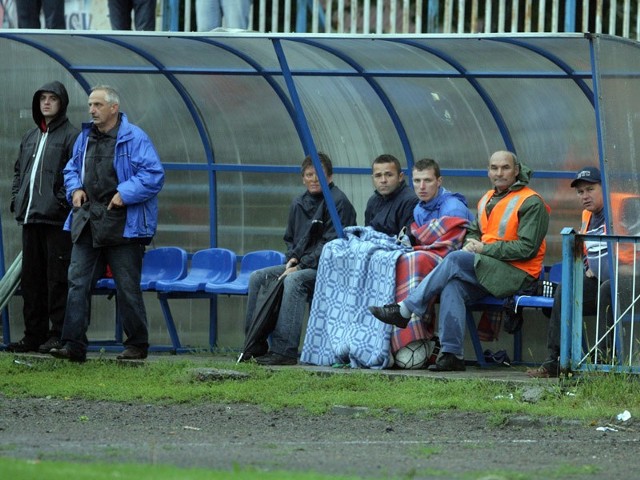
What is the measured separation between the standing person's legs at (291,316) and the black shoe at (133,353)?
103 centimetres

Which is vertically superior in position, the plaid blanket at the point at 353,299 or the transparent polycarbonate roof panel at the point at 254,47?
the transparent polycarbonate roof panel at the point at 254,47

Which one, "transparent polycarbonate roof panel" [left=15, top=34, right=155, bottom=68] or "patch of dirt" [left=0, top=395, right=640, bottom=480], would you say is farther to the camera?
"transparent polycarbonate roof panel" [left=15, top=34, right=155, bottom=68]

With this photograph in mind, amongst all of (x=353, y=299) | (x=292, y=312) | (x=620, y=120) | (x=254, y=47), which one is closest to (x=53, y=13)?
(x=254, y=47)

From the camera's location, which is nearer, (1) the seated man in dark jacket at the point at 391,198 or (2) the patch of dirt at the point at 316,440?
(2) the patch of dirt at the point at 316,440

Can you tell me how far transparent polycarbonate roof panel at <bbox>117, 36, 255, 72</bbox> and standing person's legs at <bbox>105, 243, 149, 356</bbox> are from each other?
1611mm

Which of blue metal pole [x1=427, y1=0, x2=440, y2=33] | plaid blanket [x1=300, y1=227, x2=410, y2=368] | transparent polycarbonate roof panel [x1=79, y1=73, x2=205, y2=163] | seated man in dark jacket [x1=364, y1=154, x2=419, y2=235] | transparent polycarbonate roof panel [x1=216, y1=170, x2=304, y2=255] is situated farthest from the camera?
blue metal pole [x1=427, y1=0, x2=440, y2=33]

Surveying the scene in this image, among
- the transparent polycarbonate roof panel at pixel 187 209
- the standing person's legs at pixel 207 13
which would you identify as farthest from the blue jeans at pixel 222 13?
the transparent polycarbonate roof panel at pixel 187 209

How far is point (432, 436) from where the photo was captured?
848 cm

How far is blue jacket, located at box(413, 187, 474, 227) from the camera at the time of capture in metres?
11.5

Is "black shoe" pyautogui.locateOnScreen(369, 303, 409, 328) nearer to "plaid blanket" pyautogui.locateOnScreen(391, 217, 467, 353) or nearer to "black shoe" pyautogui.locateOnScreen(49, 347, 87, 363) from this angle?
"plaid blanket" pyautogui.locateOnScreen(391, 217, 467, 353)

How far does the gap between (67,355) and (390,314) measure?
2.55 m

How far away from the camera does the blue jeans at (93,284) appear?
454 inches

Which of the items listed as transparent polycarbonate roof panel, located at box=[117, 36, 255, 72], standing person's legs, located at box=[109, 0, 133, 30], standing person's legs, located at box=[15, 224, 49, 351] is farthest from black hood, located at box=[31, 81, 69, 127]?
standing person's legs, located at box=[109, 0, 133, 30]

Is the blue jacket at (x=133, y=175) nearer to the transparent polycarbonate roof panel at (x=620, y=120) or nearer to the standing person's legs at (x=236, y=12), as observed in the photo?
the standing person's legs at (x=236, y=12)
